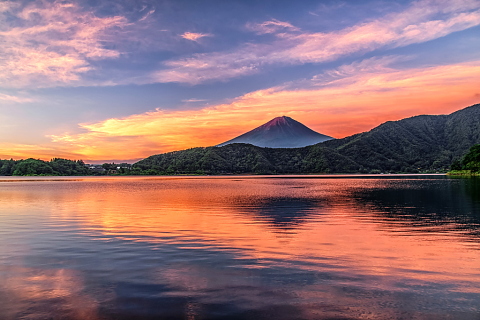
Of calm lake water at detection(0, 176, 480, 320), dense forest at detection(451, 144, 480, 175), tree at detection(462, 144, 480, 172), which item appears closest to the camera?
→ calm lake water at detection(0, 176, 480, 320)

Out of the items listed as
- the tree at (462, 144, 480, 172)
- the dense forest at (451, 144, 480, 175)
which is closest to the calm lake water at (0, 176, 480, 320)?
the tree at (462, 144, 480, 172)

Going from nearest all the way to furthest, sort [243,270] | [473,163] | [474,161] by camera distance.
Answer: [243,270]
[473,163]
[474,161]

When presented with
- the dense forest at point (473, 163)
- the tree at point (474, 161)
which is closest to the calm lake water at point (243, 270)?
the tree at point (474, 161)

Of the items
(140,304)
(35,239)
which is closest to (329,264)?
(140,304)

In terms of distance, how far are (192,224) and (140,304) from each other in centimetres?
1708

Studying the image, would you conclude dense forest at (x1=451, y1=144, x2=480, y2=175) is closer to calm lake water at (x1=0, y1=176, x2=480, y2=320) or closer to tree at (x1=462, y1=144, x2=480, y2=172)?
tree at (x1=462, y1=144, x2=480, y2=172)

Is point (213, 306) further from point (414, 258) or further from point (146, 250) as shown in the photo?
point (414, 258)

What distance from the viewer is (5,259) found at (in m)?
15.6

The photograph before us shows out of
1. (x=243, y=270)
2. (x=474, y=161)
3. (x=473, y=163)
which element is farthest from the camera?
(x=474, y=161)

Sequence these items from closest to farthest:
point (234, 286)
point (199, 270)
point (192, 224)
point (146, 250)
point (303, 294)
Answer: point (303, 294), point (234, 286), point (199, 270), point (146, 250), point (192, 224)

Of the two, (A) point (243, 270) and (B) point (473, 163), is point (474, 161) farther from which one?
(A) point (243, 270)

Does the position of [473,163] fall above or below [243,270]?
above

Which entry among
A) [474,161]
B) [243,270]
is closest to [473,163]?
[474,161]

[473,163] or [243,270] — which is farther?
[473,163]
